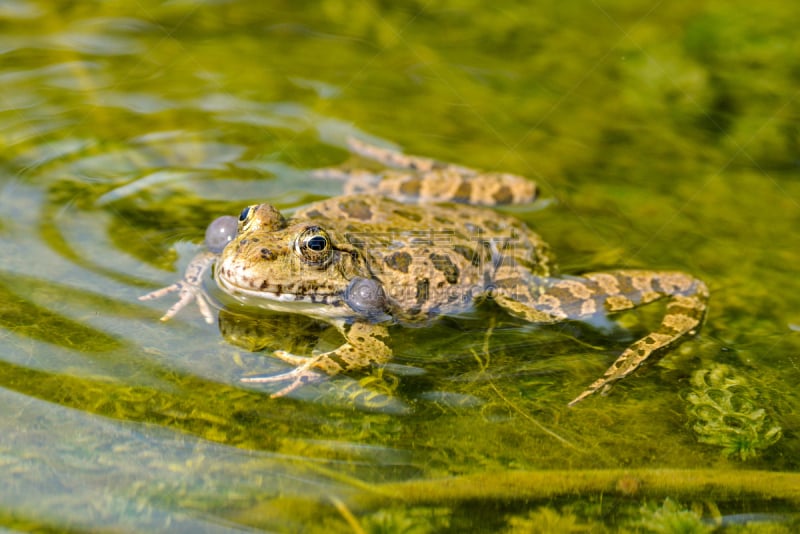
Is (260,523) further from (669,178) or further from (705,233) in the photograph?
(669,178)

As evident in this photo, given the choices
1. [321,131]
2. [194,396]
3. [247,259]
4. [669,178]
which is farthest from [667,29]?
[194,396]

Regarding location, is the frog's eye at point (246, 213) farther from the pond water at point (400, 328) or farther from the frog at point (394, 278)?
the pond water at point (400, 328)

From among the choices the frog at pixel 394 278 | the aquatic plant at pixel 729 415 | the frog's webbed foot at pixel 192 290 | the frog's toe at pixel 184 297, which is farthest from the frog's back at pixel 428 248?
the aquatic plant at pixel 729 415

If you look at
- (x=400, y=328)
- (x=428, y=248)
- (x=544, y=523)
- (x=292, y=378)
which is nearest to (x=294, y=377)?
(x=292, y=378)

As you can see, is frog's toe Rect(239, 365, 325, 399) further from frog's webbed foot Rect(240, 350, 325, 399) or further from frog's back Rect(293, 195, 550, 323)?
frog's back Rect(293, 195, 550, 323)

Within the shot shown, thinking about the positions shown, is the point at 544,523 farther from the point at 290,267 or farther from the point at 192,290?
the point at 192,290
